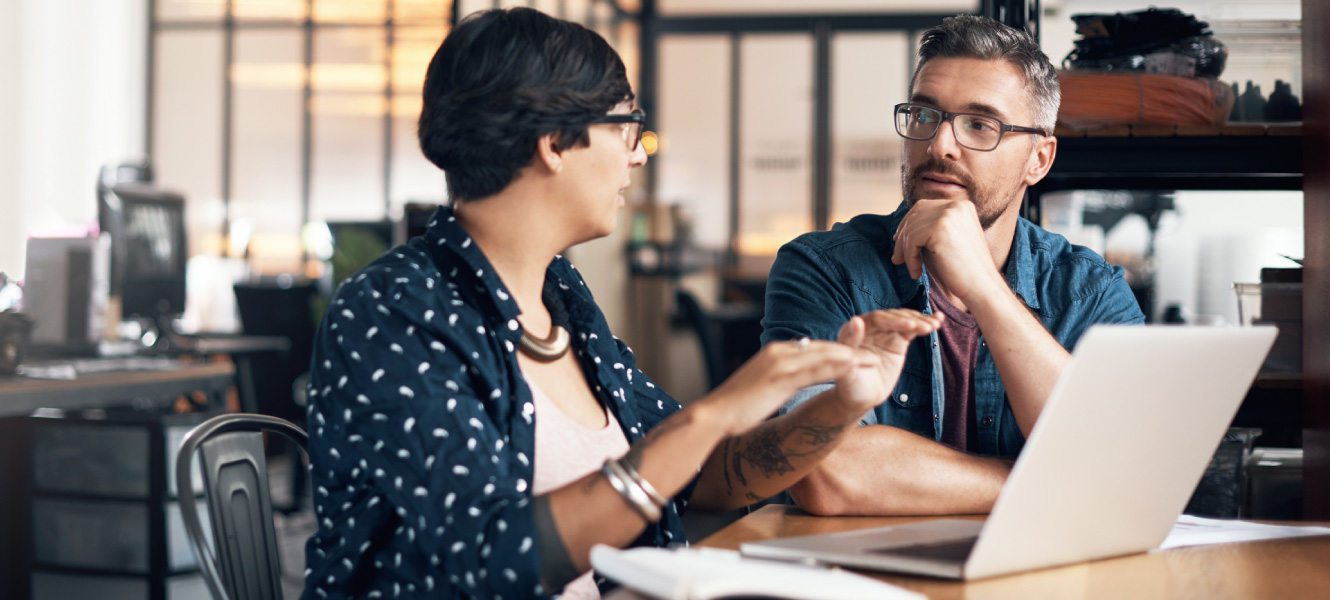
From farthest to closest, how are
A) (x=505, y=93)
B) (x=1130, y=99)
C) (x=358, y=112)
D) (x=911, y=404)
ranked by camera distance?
(x=358, y=112)
(x=1130, y=99)
(x=911, y=404)
(x=505, y=93)

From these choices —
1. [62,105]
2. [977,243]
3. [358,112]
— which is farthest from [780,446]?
[62,105]

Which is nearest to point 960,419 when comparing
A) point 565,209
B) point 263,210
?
point 565,209

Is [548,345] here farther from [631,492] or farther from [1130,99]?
[1130,99]

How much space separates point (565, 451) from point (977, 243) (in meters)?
0.61

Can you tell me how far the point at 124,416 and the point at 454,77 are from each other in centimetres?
211

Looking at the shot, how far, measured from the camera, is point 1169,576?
3.02ft

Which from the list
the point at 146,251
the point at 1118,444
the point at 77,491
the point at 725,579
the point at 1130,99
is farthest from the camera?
the point at 146,251

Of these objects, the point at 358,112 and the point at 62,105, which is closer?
the point at 62,105

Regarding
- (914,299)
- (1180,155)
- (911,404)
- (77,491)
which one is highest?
(1180,155)

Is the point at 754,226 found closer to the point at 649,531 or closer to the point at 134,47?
the point at 134,47

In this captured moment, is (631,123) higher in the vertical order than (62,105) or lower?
lower

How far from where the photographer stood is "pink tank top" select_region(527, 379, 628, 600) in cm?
109

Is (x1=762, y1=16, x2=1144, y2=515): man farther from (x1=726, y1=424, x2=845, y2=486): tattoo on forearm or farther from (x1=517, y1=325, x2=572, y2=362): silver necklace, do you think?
(x1=517, y1=325, x2=572, y2=362): silver necklace

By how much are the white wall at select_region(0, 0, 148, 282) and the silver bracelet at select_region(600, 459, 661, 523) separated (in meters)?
8.18
